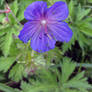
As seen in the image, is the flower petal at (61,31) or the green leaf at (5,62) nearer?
the flower petal at (61,31)

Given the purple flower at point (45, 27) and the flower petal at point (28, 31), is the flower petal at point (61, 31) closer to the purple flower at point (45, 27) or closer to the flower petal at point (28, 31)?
the purple flower at point (45, 27)

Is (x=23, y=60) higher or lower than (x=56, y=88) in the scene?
higher

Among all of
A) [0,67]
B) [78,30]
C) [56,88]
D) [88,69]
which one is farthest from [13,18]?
[88,69]

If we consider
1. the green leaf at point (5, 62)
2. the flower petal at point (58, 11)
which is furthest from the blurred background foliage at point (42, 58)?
the flower petal at point (58, 11)

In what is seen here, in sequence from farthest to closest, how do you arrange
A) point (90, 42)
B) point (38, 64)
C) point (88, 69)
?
point (88, 69)
point (90, 42)
point (38, 64)

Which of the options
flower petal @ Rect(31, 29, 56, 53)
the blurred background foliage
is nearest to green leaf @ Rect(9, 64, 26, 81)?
the blurred background foliage

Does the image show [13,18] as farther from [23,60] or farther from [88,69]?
[88,69]

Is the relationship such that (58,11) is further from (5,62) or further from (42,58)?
(5,62)
